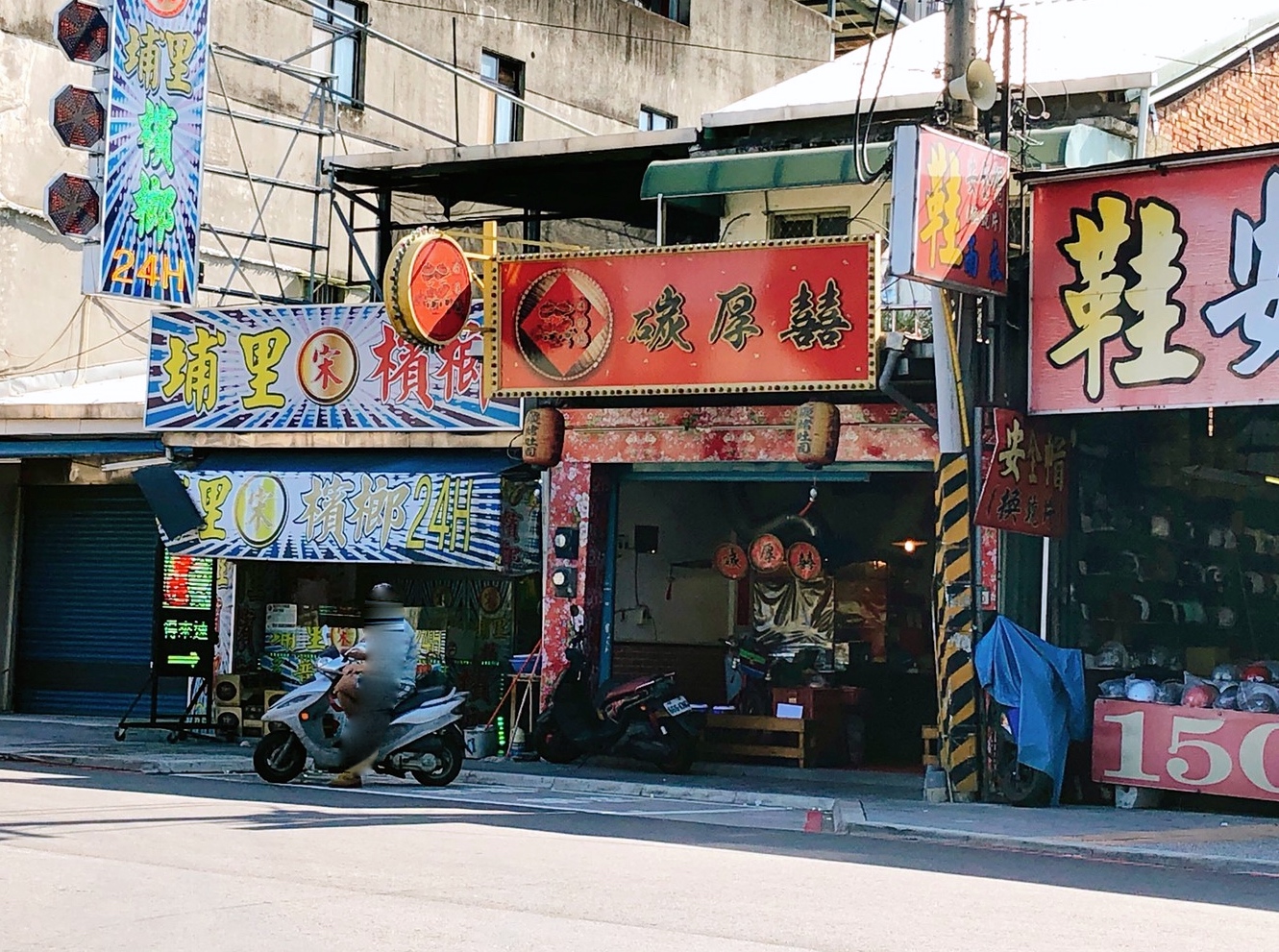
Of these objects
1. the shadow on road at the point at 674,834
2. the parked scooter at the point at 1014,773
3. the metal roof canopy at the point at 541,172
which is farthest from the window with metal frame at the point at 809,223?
the shadow on road at the point at 674,834

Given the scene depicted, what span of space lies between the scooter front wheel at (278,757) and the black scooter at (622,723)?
3.47 meters

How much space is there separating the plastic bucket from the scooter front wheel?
3368 millimetres

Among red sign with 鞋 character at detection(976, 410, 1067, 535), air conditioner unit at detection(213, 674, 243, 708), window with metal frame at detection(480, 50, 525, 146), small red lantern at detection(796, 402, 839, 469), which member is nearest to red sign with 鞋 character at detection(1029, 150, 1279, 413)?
red sign with 鞋 character at detection(976, 410, 1067, 535)

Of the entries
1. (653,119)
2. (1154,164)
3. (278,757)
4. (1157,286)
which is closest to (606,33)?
(653,119)

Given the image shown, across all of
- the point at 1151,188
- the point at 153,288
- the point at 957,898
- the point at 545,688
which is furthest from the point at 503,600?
the point at 957,898

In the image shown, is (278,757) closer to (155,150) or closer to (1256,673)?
(155,150)

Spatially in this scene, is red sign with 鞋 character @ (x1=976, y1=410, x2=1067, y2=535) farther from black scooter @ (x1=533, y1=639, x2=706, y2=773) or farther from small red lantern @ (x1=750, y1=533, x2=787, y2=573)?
black scooter @ (x1=533, y1=639, x2=706, y2=773)

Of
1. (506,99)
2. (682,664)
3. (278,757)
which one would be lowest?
(278,757)

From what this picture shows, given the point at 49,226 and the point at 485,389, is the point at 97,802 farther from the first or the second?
the point at 49,226

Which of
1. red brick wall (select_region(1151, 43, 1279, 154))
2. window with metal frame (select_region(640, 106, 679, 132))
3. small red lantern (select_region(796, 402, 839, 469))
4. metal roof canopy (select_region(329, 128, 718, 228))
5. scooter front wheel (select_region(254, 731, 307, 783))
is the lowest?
scooter front wheel (select_region(254, 731, 307, 783))

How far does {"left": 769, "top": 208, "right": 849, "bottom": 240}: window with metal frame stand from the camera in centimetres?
2116

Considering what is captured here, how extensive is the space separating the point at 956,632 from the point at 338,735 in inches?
219

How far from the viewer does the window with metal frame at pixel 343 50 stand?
29.7 metres

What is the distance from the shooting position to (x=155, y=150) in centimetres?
2089
